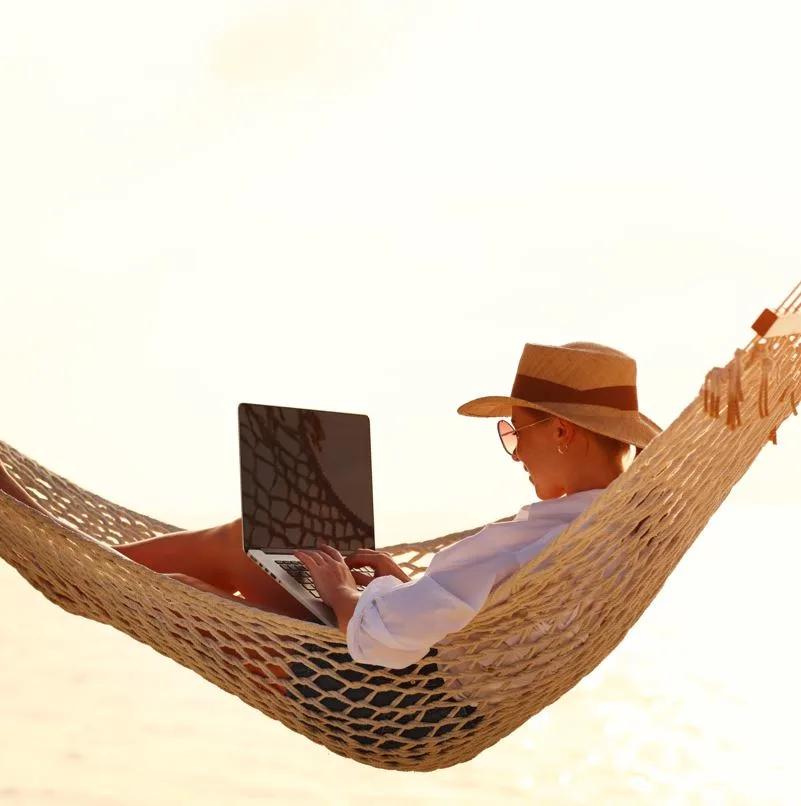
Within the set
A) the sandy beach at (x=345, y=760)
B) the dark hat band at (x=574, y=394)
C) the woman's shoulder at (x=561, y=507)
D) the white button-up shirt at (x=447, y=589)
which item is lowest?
the sandy beach at (x=345, y=760)

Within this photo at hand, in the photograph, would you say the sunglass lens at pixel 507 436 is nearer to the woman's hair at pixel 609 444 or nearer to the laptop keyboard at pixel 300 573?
the woman's hair at pixel 609 444

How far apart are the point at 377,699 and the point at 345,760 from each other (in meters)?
1.25

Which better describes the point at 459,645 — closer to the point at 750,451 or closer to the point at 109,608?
the point at 750,451

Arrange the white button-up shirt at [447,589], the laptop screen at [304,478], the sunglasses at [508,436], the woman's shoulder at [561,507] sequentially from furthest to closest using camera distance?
the laptop screen at [304,478], the sunglasses at [508,436], the woman's shoulder at [561,507], the white button-up shirt at [447,589]

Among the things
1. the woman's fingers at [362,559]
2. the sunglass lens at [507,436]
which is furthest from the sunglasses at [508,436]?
the woman's fingers at [362,559]

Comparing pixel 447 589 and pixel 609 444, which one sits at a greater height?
pixel 609 444

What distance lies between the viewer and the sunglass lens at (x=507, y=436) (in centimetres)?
185

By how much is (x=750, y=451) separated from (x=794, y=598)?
4.62 metres

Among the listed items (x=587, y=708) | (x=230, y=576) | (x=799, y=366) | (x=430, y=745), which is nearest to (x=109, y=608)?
(x=230, y=576)

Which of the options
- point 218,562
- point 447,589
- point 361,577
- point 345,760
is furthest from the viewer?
point 345,760

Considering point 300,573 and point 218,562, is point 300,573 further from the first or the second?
point 218,562

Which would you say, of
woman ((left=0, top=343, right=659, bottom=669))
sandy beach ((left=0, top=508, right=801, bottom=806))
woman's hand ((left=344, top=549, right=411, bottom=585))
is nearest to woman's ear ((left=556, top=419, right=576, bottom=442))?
woman ((left=0, top=343, right=659, bottom=669))

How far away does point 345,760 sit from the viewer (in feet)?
9.83

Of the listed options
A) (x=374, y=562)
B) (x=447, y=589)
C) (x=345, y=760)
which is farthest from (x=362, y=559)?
(x=345, y=760)
